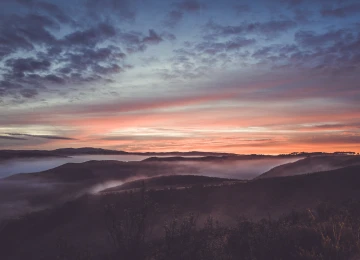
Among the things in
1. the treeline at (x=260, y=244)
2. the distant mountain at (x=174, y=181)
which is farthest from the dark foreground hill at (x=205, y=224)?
the distant mountain at (x=174, y=181)

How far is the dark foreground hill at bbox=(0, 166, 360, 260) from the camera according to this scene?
9.55 metres

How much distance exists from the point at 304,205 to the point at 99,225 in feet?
40.8

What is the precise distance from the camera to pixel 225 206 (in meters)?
21.7

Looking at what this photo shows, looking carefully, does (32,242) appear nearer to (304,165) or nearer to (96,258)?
(96,258)

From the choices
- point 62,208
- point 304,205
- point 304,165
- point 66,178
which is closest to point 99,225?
point 62,208

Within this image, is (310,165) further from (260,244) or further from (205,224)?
(260,244)

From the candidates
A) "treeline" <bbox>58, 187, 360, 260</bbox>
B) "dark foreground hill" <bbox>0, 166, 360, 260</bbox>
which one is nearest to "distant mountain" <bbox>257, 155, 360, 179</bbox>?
"dark foreground hill" <bbox>0, 166, 360, 260</bbox>

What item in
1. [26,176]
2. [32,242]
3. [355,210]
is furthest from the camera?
[26,176]

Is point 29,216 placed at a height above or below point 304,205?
below

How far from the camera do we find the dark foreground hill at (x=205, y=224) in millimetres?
9555

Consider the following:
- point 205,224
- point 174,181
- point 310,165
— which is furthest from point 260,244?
point 310,165

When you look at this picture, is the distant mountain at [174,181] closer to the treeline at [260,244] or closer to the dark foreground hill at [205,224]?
the dark foreground hill at [205,224]

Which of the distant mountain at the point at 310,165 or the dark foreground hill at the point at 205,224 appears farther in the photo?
the distant mountain at the point at 310,165

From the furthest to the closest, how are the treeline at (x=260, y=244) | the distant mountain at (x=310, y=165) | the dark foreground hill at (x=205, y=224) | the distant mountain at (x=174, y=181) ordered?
1. the distant mountain at (x=310, y=165)
2. the distant mountain at (x=174, y=181)
3. the dark foreground hill at (x=205, y=224)
4. the treeline at (x=260, y=244)
